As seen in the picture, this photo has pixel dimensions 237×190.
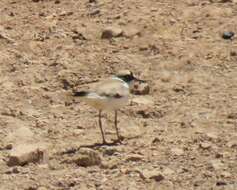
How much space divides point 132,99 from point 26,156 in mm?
2262

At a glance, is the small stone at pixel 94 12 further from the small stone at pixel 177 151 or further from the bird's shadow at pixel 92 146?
the small stone at pixel 177 151

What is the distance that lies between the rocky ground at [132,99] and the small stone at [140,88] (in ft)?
0.23

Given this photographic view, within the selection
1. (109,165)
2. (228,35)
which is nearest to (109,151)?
(109,165)

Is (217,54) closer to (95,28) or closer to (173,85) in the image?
(173,85)

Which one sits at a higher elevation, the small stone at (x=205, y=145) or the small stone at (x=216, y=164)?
the small stone at (x=205, y=145)

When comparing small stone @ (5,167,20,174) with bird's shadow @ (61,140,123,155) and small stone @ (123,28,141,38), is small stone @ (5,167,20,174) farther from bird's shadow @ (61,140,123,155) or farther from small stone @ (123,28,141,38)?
small stone @ (123,28,141,38)

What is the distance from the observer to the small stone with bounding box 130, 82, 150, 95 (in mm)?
12148

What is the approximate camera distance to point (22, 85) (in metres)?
12.5

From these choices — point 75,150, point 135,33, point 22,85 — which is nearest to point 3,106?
point 22,85

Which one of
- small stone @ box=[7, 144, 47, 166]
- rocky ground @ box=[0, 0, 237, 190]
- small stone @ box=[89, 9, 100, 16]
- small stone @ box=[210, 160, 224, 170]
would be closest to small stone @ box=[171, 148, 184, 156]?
rocky ground @ box=[0, 0, 237, 190]

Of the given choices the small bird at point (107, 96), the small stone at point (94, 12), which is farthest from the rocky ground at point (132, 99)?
→ the small bird at point (107, 96)

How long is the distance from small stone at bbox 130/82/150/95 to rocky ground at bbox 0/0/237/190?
0.07 metres

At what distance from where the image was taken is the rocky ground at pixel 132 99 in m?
10.0

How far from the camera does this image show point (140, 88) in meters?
12.1
